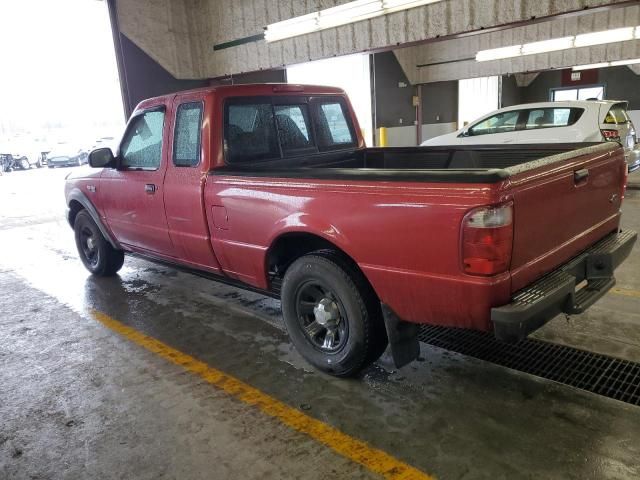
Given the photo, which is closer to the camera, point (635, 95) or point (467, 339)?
point (467, 339)

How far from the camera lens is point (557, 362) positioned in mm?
3227

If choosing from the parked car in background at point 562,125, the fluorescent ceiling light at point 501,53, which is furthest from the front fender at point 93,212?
the fluorescent ceiling light at point 501,53

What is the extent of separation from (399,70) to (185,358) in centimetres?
1731

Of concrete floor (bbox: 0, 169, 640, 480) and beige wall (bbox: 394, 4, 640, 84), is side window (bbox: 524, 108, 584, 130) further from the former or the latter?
concrete floor (bbox: 0, 169, 640, 480)

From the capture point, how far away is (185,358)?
11.7ft

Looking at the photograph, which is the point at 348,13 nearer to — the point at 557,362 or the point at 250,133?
the point at 250,133

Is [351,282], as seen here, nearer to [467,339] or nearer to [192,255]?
[467,339]

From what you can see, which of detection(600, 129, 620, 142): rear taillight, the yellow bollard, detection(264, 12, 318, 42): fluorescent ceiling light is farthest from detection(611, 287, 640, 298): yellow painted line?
the yellow bollard

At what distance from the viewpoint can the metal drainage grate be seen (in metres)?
2.92

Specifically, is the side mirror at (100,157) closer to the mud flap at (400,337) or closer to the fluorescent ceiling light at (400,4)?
the mud flap at (400,337)

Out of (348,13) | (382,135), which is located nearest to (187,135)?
(348,13)

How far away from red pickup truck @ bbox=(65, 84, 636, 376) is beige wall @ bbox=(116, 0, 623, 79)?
5221 millimetres

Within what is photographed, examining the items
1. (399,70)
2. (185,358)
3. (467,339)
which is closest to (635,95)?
(399,70)

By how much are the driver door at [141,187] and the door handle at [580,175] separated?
2916 millimetres
